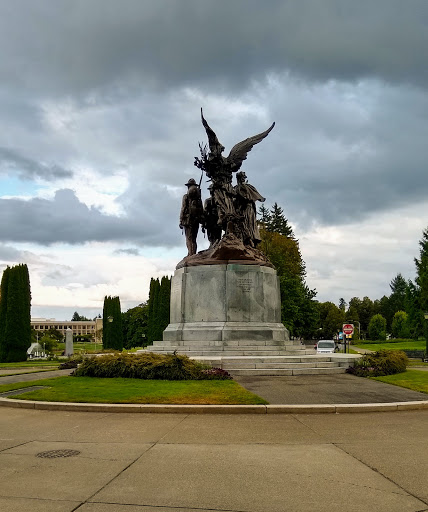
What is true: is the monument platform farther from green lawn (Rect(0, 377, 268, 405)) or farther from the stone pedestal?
green lawn (Rect(0, 377, 268, 405))

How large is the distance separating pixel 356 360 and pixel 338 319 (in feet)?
285

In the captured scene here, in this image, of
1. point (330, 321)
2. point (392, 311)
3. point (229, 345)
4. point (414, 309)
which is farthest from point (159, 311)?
point (392, 311)

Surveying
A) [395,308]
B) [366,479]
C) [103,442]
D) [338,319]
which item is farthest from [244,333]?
[395,308]

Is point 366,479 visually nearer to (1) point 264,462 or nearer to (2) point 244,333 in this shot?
(1) point 264,462

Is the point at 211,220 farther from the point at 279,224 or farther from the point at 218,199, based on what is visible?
the point at 279,224

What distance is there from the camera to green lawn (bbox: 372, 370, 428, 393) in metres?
13.6

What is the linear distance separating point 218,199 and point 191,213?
143cm

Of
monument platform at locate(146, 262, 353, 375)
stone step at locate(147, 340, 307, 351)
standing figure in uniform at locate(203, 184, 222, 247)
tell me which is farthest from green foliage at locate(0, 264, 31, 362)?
stone step at locate(147, 340, 307, 351)

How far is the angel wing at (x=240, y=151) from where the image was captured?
2374 centimetres

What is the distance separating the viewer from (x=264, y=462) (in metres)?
6.40

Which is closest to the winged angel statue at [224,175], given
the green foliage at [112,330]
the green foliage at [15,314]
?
the green foliage at [15,314]

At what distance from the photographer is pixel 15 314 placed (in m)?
39.6

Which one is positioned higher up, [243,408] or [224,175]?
[224,175]

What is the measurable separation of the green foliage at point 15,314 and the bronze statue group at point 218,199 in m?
21.6
